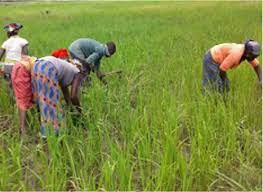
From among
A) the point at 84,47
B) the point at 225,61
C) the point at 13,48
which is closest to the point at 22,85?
the point at 13,48

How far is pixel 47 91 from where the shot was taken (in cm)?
424

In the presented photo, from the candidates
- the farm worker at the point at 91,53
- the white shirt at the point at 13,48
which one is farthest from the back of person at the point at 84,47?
the white shirt at the point at 13,48

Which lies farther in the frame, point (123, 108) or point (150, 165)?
point (123, 108)

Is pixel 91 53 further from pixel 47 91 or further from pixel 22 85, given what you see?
pixel 47 91

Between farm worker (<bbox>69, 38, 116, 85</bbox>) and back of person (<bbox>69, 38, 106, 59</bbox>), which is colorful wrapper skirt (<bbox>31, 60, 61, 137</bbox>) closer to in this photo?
farm worker (<bbox>69, 38, 116, 85</bbox>)

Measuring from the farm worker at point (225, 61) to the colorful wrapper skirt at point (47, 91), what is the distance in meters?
1.61

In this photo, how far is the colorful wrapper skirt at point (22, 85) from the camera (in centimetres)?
446

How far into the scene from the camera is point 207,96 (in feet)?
15.1

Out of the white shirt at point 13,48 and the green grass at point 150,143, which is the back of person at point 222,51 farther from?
A: the white shirt at point 13,48

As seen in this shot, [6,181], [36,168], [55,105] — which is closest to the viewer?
[6,181]

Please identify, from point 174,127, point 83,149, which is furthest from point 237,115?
point 83,149

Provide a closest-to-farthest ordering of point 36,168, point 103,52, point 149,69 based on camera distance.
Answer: point 36,168, point 103,52, point 149,69

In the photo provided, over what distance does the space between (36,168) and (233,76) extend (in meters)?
2.89

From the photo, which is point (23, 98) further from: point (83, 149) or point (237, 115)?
point (237, 115)
